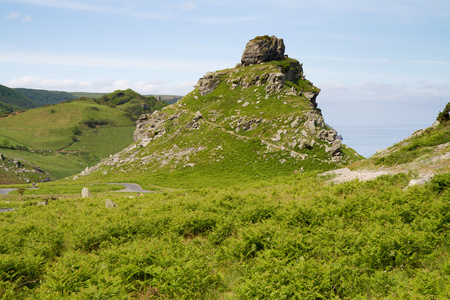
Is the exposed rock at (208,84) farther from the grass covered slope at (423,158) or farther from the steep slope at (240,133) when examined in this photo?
the grass covered slope at (423,158)

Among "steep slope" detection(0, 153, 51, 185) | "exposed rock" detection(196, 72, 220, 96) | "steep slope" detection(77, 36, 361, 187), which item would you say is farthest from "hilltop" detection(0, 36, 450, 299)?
"steep slope" detection(0, 153, 51, 185)

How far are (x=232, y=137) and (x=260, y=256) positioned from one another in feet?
225

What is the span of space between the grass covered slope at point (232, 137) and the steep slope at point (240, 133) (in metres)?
0.25

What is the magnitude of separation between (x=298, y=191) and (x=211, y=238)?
1173 centimetres

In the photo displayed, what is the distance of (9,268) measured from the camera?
10.9 m

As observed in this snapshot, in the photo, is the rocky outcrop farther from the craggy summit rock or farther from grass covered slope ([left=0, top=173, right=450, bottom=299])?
grass covered slope ([left=0, top=173, right=450, bottom=299])

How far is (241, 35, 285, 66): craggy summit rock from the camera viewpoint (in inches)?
3898

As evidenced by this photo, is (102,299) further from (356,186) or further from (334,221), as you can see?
(356,186)

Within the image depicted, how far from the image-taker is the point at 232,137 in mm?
78500

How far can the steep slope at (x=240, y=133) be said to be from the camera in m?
66.1

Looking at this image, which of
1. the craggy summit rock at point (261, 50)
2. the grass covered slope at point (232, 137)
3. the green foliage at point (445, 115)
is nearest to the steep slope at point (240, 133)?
the grass covered slope at point (232, 137)

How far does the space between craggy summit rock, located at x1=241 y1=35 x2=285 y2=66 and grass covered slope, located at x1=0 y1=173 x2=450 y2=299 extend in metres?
90.5

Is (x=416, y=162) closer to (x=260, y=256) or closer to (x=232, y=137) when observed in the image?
(x=260, y=256)

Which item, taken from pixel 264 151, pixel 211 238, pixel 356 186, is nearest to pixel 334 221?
pixel 211 238
